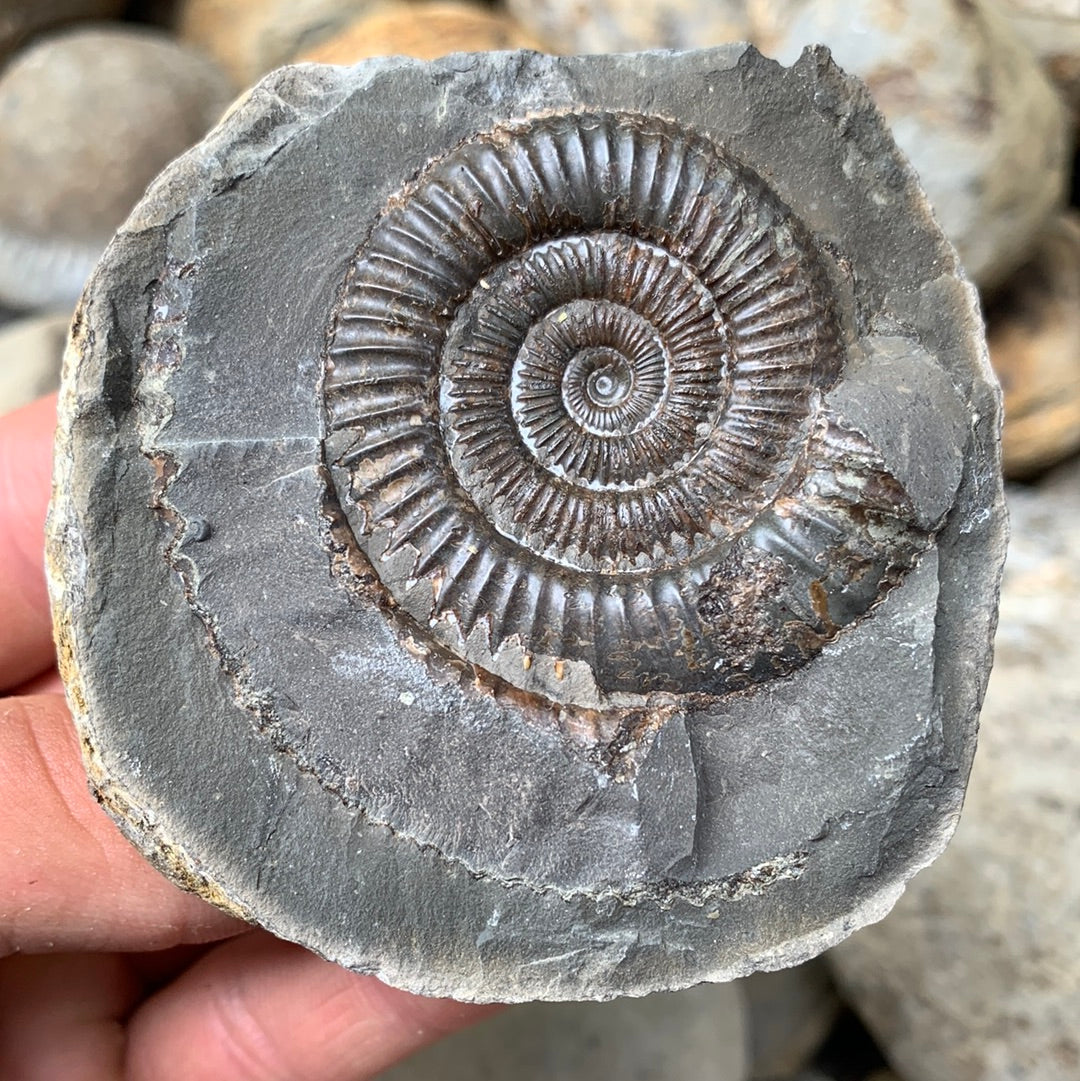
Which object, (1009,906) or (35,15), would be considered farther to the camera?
(35,15)

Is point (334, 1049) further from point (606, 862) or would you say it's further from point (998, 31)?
point (998, 31)

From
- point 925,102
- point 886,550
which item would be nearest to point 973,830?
point 886,550

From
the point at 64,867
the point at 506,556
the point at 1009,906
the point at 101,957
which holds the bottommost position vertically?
the point at 101,957

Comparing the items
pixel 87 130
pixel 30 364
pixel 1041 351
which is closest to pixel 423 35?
pixel 87 130

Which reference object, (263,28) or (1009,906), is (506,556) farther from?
(263,28)

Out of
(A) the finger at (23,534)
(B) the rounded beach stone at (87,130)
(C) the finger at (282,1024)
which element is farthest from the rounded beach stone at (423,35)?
(C) the finger at (282,1024)

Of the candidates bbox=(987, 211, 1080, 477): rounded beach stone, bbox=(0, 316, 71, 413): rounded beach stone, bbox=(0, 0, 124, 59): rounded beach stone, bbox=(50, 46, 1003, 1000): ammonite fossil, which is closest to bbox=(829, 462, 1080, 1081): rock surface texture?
bbox=(987, 211, 1080, 477): rounded beach stone

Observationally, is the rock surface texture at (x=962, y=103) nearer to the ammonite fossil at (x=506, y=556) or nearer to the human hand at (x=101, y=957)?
the ammonite fossil at (x=506, y=556)
